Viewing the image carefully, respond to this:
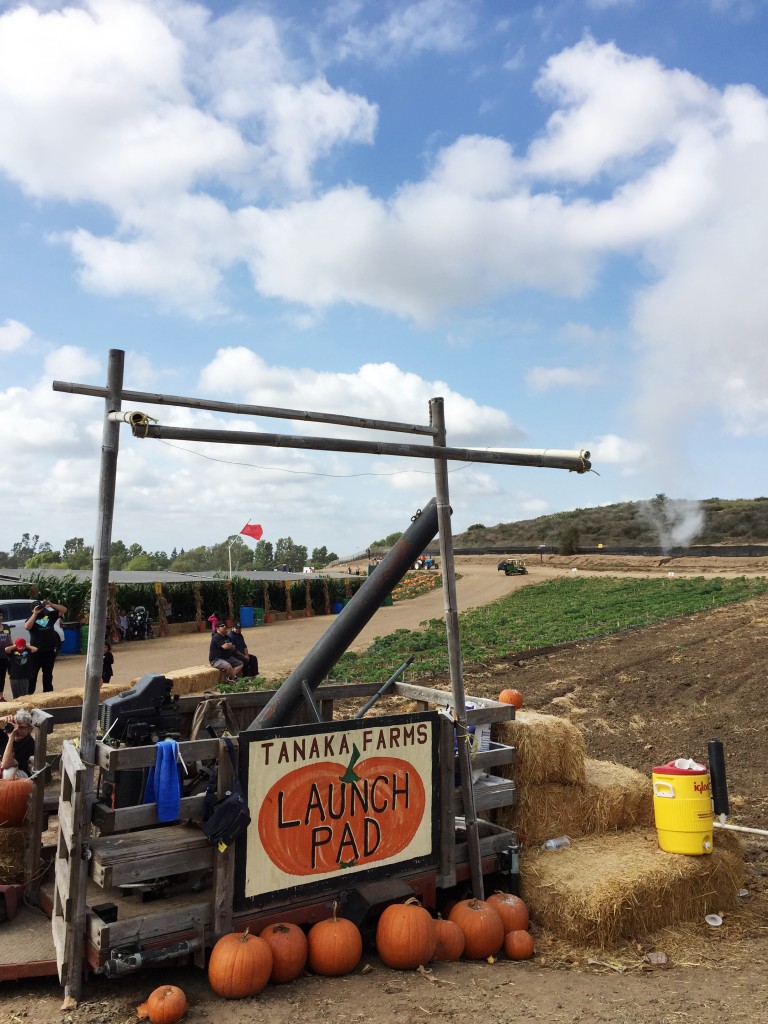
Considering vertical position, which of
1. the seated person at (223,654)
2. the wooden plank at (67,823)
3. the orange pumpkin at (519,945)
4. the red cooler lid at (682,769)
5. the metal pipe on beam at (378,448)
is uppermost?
the metal pipe on beam at (378,448)

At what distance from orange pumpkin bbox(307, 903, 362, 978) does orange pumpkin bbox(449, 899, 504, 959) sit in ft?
3.27

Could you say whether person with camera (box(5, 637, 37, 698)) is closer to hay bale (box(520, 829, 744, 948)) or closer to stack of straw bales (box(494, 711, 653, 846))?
stack of straw bales (box(494, 711, 653, 846))

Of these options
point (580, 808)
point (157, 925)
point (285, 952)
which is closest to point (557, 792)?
point (580, 808)

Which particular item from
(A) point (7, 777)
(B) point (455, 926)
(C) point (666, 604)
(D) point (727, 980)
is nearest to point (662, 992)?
(D) point (727, 980)

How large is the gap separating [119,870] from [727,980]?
469 centimetres

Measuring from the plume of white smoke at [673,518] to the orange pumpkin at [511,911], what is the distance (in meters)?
105

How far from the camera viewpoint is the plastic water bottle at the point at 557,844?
310 inches

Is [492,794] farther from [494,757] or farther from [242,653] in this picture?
[242,653]

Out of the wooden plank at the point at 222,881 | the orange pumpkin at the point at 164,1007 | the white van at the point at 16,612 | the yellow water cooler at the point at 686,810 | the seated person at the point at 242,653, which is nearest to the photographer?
the orange pumpkin at the point at 164,1007

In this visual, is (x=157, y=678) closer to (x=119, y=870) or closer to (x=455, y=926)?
(x=119, y=870)

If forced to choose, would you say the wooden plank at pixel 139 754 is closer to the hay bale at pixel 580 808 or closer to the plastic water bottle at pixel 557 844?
the hay bale at pixel 580 808

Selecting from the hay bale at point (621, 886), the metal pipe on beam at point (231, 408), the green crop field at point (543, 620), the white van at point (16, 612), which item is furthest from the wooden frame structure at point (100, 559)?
the white van at point (16, 612)

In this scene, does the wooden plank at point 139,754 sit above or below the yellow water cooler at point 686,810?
above

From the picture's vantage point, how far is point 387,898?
6.43m
